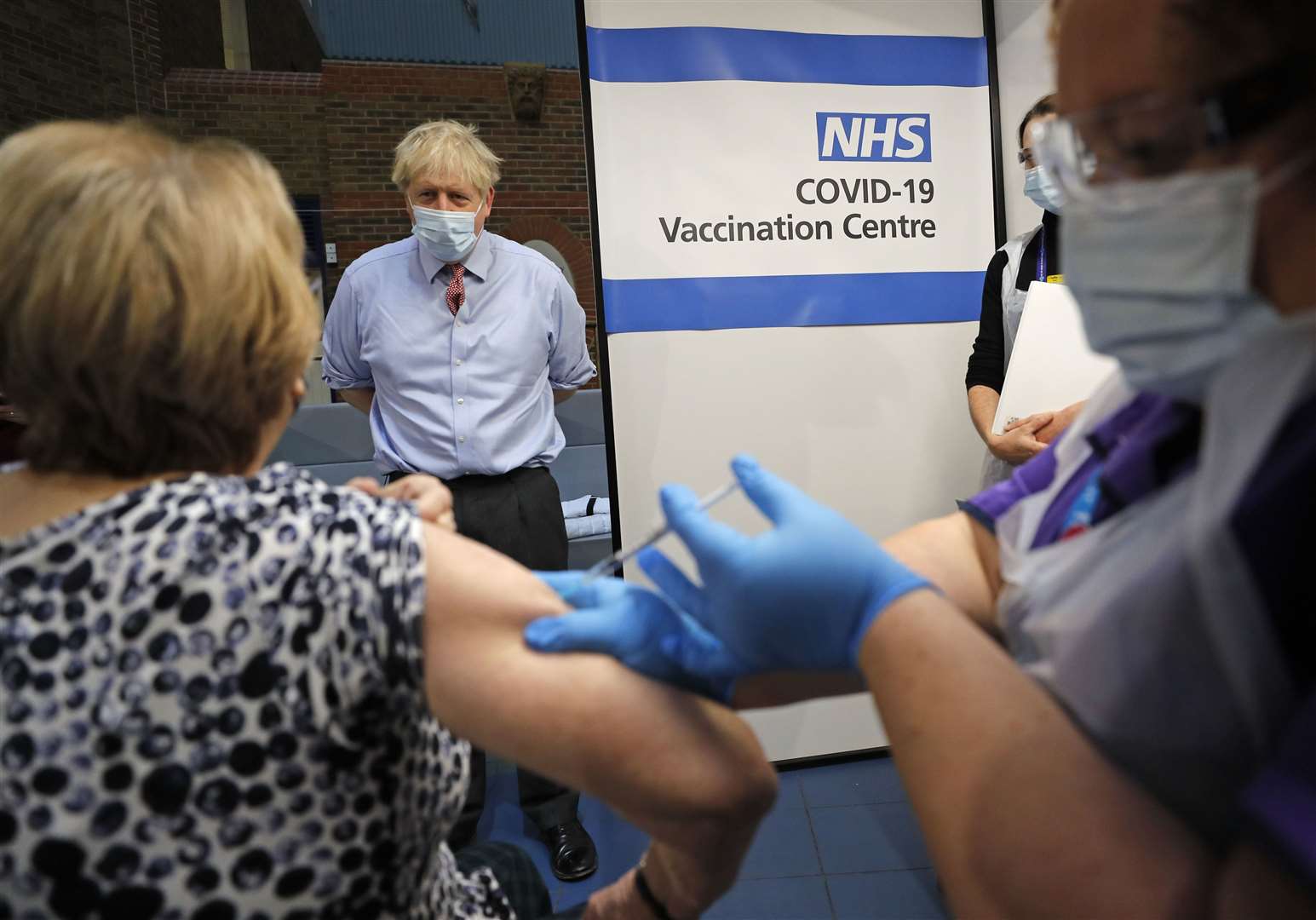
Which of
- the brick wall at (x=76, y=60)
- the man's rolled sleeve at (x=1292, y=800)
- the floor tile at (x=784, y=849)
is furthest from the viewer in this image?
the brick wall at (x=76, y=60)

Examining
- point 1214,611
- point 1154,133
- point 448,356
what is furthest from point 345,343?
point 1214,611

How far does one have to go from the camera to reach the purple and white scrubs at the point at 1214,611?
551mm

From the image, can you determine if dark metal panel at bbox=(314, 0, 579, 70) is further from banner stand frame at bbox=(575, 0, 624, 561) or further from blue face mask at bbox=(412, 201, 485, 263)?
blue face mask at bbox=(412, 201, 485, 263)

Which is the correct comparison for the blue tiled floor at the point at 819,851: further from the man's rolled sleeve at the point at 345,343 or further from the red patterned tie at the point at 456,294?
the red patterned tie at the point at 456,294

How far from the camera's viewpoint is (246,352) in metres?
0.79

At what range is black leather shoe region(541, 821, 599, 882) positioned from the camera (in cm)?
240

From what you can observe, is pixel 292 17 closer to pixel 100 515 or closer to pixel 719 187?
pixel 719 187

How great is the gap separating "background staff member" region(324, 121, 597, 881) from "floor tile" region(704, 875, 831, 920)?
0.51 metres

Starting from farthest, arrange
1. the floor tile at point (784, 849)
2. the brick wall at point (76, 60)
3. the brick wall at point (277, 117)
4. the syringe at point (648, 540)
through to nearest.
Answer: the brick wall at point (277, 117) < the brick wall at point (76, 60) < the floor tile at point (784, 849) < the syringe at point (648, 540)

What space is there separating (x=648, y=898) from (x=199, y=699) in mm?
604

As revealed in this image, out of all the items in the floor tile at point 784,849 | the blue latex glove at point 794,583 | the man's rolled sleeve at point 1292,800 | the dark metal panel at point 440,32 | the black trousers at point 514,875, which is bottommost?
the floor tile at point 784,849

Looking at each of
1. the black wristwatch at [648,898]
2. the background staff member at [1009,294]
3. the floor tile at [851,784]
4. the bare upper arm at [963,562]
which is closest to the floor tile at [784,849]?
the floor tile at [851,784]

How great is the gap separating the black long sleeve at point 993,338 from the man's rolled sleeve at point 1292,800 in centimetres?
204

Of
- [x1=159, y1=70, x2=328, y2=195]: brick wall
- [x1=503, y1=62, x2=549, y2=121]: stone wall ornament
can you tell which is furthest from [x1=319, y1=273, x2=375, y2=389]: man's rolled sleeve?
[x1=159, y1=70, x2=328, y2=195]: brick wall
